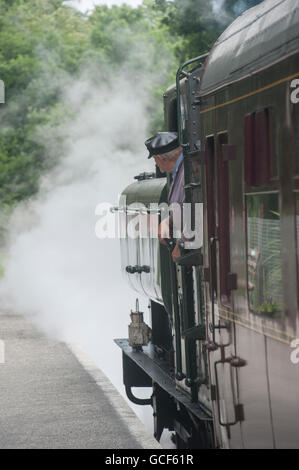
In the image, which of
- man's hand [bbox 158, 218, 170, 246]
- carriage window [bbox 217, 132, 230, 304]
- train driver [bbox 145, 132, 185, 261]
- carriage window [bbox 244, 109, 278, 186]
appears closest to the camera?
carriage window [bbox 244, 109, 278, 186]

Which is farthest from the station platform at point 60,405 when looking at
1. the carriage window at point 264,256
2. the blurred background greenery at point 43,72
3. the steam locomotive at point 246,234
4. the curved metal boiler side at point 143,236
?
the blurred background greenery at point 43,72

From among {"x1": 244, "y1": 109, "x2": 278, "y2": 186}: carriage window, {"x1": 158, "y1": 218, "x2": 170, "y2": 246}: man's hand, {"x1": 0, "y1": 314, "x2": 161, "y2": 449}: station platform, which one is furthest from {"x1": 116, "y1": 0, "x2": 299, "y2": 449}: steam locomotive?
{"x1": 0, "y1": 314, "x2": 161, "y2": 449}: station platform

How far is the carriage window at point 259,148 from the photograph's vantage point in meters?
4.45

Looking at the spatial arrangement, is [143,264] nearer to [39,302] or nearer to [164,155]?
[164,155]

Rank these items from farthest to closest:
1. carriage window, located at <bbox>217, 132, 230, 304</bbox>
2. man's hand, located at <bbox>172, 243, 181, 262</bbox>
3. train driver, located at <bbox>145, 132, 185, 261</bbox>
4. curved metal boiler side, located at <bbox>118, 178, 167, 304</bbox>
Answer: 1. curved metal boiler side, located at <bbox>118, 178, 167, 304</bbox>
2. train driver, located at <bbox>145, 132, 185, 261</bbox>
3. man's hand, located at <bbox>172, 243, 181, 262</bbox>
4. carriage window, located at <bbox>217, 132, 230, 304</bbox>

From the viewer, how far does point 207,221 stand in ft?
19.2

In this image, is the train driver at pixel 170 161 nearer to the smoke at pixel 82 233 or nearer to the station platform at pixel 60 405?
the station platform at pixel 60 405

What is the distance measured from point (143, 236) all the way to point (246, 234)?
4870 millimetres

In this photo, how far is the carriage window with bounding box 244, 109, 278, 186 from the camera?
445 cm

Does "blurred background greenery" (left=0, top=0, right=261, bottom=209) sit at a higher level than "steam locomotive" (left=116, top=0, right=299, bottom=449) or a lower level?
higher

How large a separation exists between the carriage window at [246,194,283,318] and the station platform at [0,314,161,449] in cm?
330

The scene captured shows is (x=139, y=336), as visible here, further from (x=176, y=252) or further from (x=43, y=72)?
(x=43, y=72)

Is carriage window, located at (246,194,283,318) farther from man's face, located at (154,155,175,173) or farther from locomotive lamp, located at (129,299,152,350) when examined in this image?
locomotive lamp, located at (129,299,152,350)

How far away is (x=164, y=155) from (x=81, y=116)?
2204cm
